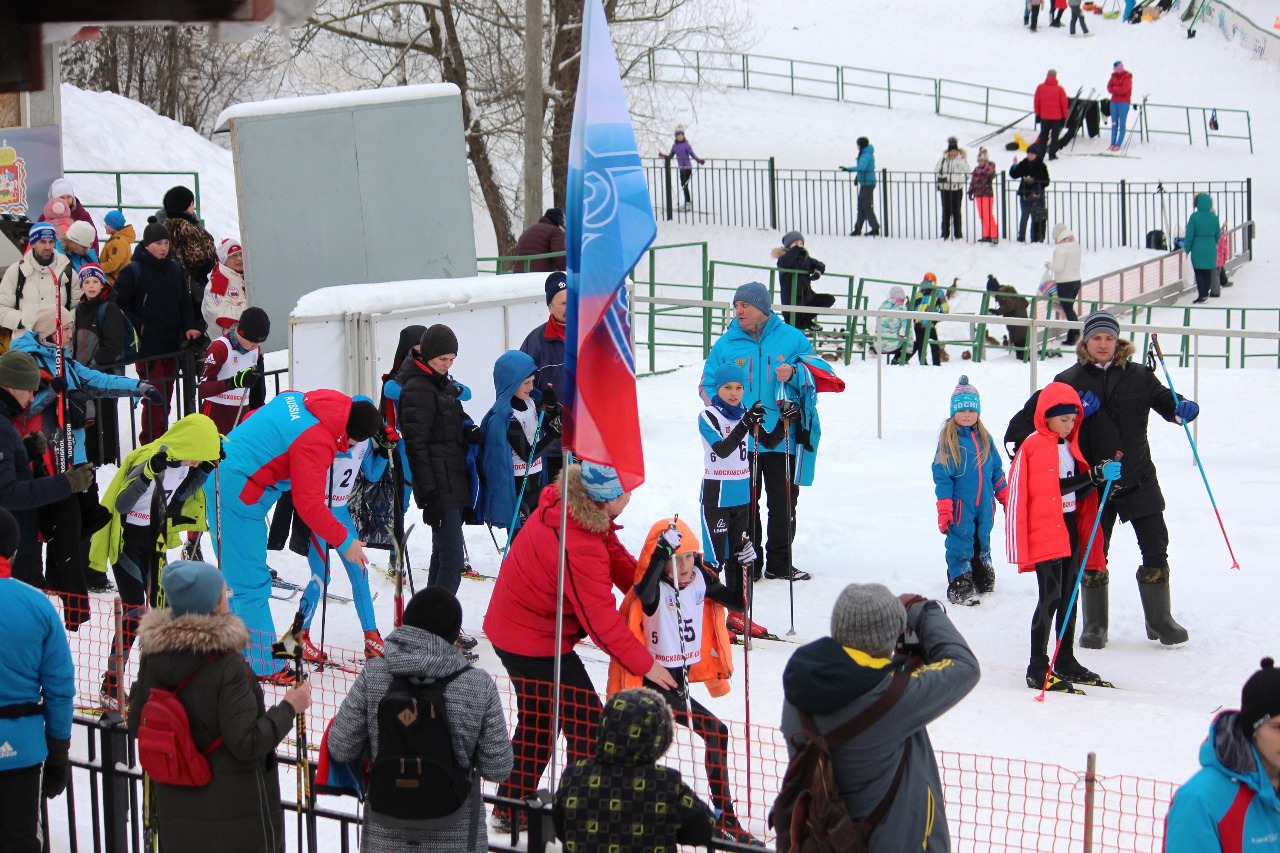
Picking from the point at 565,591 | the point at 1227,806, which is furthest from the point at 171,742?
the point at 1227,806

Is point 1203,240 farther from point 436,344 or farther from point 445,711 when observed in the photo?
point 445,711

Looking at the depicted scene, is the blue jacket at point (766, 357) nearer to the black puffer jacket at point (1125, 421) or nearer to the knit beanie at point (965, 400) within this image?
the knit beanie at point (965, 400)

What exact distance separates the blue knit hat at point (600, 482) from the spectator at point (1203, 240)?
20.2 metres

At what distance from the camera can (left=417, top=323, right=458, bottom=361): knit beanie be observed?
8.34m

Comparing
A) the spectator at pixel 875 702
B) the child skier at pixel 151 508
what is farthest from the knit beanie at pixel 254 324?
the spectator at pixel 875 702

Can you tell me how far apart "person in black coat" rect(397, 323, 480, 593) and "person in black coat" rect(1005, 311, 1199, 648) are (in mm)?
3024

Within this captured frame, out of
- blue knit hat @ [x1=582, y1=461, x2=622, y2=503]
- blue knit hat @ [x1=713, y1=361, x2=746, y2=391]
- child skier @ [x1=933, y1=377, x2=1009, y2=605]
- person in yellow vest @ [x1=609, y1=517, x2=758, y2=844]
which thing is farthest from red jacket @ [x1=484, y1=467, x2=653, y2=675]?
child skier @ [x1=933, y1=377, x2=1009, y2=605]

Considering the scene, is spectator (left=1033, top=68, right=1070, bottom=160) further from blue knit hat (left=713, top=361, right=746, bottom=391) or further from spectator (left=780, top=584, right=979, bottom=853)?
spectator (left=780, top=584, right=979, bottom=853)

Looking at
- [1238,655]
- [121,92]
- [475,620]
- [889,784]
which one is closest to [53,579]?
[475,620]

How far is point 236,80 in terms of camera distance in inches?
1249

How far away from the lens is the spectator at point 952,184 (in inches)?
1071

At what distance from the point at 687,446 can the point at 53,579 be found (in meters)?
6.34

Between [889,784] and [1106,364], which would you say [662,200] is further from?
[889,784]

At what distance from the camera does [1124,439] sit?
8641 millimetres
